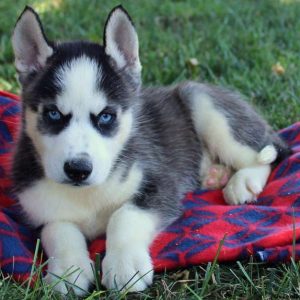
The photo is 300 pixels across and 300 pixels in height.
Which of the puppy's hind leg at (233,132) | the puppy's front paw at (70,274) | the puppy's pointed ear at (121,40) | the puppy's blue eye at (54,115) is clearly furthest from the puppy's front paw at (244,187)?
the puppy's blue eye at (54,115)

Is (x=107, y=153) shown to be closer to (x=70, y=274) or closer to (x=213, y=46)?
(x=70, y=274)

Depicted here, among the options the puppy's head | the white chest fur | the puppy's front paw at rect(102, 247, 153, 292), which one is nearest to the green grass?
the puppy's front paw at rect(102, 247, 153, 292)

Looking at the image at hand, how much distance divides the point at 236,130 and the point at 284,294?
174 cm

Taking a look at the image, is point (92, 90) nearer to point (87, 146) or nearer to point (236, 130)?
point (87, 146)

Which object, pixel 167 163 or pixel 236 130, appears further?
pixel 236 130

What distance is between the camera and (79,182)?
3223 millimetres

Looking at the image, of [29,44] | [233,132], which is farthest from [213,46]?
[29,44]

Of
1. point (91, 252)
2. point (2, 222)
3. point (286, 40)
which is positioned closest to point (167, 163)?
point (91, 252)

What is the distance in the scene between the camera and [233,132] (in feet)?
14.8

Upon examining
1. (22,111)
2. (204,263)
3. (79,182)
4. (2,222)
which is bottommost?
(204,263)

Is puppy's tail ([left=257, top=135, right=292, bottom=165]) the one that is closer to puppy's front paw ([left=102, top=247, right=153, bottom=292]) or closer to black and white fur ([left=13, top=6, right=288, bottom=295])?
black and white fur ([left=13, top=6, right=288, bottom=295])

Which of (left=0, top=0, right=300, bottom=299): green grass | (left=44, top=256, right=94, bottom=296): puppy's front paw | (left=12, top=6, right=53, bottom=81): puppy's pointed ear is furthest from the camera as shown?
(left=12, top=6, right=53, bottom=81): puppy's pointed ear

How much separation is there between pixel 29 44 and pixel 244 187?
5.58ft

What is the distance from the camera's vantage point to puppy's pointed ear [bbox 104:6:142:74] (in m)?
3.54
